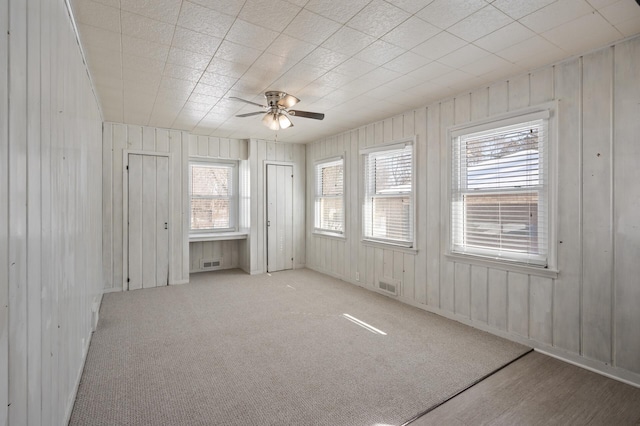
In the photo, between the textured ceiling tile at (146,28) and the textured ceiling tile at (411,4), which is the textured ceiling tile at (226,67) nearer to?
the textured ceiling tile at (146,28)

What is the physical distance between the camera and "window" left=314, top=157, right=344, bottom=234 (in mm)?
5762

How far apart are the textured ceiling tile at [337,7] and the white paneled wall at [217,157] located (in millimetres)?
4265

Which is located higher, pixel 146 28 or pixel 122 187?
Result: pixel 146 28

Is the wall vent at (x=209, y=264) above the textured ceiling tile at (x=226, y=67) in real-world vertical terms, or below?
below

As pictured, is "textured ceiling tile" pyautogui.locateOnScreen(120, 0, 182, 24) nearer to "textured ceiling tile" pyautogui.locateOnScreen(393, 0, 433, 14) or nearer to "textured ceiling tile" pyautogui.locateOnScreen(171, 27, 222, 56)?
"textured ceiling tile" pyautogui.locateOnScreen(171, 27, 222, 56)

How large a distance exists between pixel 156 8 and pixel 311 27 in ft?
3.32

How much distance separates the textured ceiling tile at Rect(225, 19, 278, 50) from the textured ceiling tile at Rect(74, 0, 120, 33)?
2.40 ft

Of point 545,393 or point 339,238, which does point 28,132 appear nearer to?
point 545,393

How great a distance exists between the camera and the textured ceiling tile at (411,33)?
226cm

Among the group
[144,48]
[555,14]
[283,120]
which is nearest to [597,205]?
[555,14]

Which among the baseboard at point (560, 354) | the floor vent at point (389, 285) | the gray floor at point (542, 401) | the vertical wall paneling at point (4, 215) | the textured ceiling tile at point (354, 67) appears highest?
the textured ceiling tile at point (354, 67)

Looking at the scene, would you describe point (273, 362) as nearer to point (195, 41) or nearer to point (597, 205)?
point (195, 41)

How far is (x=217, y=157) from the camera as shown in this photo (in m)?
6.00

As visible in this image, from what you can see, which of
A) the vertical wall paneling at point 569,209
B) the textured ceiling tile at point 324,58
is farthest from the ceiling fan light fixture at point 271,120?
the vertical wall paneling at point 569,209
